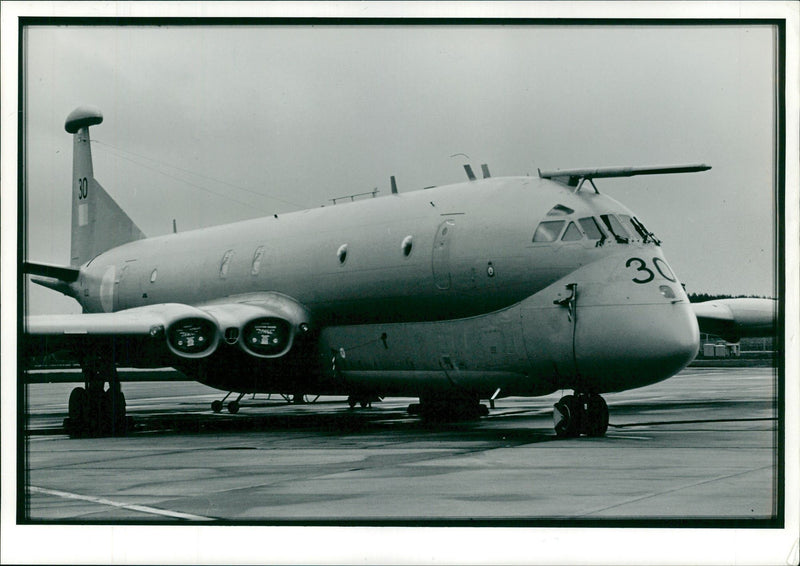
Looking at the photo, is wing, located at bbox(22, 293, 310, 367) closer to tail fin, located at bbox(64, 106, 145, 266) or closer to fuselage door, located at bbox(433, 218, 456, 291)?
fuselage door, located at bbox(433, 218, 456, 291)

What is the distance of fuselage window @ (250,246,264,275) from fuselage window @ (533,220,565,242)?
5.70m

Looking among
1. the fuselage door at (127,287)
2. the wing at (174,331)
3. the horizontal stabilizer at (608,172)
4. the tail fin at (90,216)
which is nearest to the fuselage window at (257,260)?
the wing at (174,331)

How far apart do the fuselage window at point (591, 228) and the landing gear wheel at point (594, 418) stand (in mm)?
2018

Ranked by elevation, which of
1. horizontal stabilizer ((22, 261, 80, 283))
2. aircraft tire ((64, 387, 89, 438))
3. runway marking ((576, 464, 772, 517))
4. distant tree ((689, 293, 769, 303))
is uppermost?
horizontal stabilizer ((22, 261, 80, 283))

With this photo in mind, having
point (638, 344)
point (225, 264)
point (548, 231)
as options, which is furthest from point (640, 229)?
point (225, 264)

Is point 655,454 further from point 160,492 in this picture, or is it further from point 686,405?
point 686,405

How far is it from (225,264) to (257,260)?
87 cm

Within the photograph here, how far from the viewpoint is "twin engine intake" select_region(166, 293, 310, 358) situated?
15.6 m

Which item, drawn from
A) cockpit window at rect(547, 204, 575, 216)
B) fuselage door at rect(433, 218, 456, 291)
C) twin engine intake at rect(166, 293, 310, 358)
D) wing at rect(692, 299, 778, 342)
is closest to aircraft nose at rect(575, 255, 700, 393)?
cockpit window at rect(547, 204, 575, 216)

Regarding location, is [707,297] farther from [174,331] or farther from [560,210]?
[174,331]

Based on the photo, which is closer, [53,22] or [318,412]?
[53,22]

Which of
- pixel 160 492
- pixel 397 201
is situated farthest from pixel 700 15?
pixel 397 201

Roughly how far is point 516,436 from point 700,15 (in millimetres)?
7080

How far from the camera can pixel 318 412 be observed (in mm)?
21078
